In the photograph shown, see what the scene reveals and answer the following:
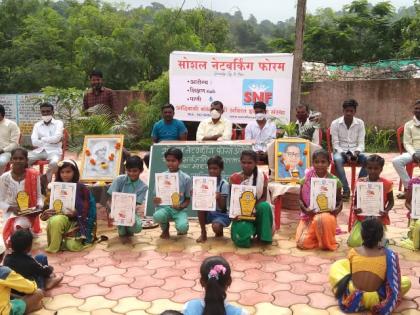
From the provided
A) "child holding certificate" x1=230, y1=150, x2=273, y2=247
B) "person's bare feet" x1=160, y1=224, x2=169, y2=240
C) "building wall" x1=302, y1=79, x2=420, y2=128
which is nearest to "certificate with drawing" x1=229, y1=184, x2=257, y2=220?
"child holding certificate" x1=230, y1=150, x2=273, y2=247

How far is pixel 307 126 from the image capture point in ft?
22.4

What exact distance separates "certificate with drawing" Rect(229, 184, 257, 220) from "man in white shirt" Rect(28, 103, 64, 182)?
308 centimetres

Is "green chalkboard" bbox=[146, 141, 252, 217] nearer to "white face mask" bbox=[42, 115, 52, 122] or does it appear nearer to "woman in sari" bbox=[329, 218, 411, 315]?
"white face mask" bbox=[42, 115, 52, 122]

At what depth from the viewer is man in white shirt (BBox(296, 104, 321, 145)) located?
22.2 feet

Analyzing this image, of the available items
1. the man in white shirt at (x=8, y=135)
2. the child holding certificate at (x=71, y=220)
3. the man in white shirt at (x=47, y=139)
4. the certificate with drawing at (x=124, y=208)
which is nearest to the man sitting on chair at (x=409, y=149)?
the certificate with drawing at (x=124, y=208)

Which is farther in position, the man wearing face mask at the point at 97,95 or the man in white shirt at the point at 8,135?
the man wearing face mask at the point at 97,95

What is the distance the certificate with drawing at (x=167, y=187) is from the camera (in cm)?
538

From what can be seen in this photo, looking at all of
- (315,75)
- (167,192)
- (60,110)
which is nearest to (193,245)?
(167,192)

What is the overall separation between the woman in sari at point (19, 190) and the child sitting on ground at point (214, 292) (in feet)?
10.6

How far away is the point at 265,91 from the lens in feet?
32.8

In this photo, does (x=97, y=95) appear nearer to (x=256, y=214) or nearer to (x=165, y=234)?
(x=165, y=234)

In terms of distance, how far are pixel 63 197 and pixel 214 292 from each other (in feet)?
10.1

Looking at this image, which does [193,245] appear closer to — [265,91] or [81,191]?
[81,191]

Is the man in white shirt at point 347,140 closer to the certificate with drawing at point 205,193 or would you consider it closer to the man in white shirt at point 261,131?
the man in white shirt at point 261,131
